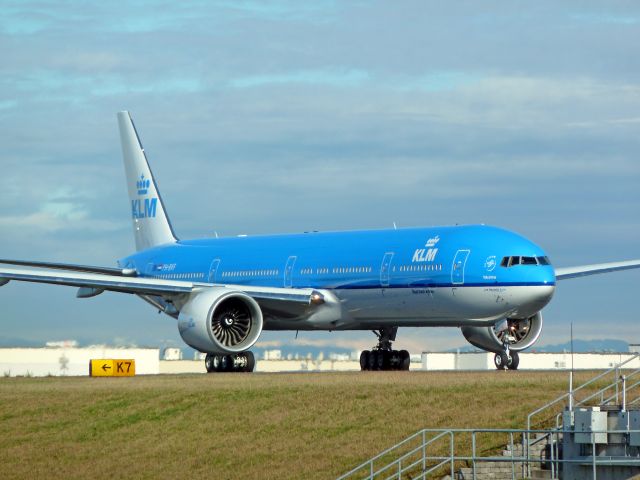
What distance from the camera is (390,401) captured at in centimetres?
3675

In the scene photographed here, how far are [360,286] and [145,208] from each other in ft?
60.6

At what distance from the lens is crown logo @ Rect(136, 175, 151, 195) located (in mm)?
64688

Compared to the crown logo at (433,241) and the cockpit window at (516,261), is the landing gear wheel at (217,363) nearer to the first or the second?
the crown logo at (433,241)

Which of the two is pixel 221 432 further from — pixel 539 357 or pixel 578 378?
pixel 539 357

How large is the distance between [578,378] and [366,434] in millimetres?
7032

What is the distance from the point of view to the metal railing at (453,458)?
2948 cm

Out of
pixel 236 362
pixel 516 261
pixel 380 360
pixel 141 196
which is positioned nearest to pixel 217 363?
pixel 236 362

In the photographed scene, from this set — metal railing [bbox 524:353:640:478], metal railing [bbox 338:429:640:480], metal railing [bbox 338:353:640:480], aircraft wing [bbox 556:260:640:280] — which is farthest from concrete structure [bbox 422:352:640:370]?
metal railing [bbox 338:429:640:480]

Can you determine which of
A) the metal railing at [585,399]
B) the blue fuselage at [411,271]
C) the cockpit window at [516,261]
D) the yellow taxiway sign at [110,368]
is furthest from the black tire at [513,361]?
the yellow taxiway sign at [110,368]

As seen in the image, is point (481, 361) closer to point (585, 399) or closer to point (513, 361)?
point (513, 361)

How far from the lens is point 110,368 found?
56.8 m

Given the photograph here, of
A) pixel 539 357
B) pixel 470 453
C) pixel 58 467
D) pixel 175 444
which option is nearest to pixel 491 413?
pixel 470 453

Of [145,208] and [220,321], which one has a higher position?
[145,208]

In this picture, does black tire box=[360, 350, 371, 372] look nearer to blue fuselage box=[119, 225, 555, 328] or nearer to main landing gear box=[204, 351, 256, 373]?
blue fuselage box=[119, 225, 555, 328]
